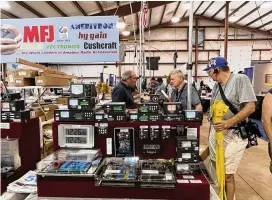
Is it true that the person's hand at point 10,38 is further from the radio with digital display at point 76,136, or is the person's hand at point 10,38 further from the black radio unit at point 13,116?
the radio with digital display at point 76,136

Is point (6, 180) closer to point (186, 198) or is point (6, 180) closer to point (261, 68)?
point (186, 198)

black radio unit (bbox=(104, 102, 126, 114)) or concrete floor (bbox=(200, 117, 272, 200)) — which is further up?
black radio unit (bbox=(104, 102, 126, 114))

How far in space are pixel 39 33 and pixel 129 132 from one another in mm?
1795

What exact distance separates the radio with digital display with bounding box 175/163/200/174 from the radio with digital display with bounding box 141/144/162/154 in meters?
0.21

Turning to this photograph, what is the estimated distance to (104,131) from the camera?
1.75 meters

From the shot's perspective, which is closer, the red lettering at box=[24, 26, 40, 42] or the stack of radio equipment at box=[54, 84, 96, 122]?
the stack of radio equipment at box=[54, 84, 96, 122]

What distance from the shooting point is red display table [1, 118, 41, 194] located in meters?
1.73

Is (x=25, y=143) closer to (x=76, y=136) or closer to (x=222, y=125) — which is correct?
(x=76, y=136)

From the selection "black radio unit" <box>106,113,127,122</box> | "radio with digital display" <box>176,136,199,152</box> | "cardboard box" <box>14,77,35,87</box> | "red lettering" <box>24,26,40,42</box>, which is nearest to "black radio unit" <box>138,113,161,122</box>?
"black radio unit" <box>106,113,127,122</box>

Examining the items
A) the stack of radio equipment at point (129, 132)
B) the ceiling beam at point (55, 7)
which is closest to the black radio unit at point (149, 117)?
the stack of radio equipment at point (129, 132)

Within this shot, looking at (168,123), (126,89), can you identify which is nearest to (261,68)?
(126,89)

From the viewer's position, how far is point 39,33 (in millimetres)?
2779

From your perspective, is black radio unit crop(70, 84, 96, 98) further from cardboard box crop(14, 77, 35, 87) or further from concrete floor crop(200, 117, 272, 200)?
concrete floor crop(200, 117, 272, 200)

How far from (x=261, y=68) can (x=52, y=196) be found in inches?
320
